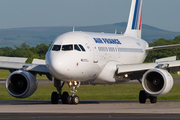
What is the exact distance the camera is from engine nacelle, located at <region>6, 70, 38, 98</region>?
90.3 ft

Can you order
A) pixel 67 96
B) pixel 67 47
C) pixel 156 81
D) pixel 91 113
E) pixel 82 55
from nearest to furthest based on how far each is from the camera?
pixel 91 113
pixel 67 47
pixel 82 55
pixel 156 81
pixel 67 96

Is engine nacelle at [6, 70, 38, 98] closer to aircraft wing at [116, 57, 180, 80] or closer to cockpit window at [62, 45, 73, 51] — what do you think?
cockpit window at [62, 45, 73, 51]

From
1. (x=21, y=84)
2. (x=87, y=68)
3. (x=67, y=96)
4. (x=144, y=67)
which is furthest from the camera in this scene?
(x=67, y=96)

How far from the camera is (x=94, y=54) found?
27422 millimetres

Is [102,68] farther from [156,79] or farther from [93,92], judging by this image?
[93,92]

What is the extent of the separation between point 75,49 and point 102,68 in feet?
10.3

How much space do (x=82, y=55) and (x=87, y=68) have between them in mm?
882

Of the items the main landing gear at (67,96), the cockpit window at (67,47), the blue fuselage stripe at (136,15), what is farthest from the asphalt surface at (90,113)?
the blue fuselage stripe at (136,15)

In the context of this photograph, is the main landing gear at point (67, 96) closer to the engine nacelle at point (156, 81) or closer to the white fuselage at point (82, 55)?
the white fuselage at point (82, 55)

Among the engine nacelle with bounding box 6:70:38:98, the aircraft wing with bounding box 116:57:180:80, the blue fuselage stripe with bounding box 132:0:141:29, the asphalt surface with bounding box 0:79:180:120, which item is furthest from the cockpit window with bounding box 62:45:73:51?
the blue fuselage stripe with bounding box 132:0:141:29

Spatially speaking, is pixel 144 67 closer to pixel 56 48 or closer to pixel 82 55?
pixel 82 55

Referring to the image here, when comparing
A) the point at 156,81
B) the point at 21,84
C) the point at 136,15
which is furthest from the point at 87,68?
the point at 136,15

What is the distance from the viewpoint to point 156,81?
26.7 meters
